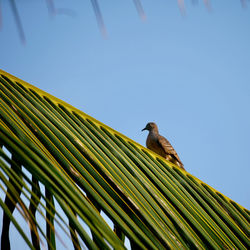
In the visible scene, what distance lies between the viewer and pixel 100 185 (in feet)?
5.38

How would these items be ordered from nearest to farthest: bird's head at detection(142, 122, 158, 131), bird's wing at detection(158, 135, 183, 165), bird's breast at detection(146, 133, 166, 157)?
bird's wing at detection(158, 135, 183, 165), bird's breast at detection(146, 133, 166, 157), bird's head at detection(142, 122, 158, 131)

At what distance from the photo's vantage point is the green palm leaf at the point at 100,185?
114cm

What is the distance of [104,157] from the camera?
2.01 meters

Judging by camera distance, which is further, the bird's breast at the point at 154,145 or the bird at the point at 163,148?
the bird's breast at the point at 154,145

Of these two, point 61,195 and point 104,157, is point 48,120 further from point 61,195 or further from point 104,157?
point 61,195

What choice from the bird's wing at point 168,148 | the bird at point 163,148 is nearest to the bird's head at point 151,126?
the bird at point 163,148

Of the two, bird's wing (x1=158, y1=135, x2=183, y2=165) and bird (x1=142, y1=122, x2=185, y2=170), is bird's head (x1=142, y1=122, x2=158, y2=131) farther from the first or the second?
bird's wing (x1=158, y1=135, x2=183, y2=165)

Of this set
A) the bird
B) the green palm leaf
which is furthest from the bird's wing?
the green palm leaf

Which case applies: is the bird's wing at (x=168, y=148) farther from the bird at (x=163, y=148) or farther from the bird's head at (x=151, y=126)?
the bird's head at (x=151, y=126)

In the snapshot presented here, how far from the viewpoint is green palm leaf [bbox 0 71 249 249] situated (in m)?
1.14

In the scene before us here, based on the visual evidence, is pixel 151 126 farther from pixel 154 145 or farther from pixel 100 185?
pixel 100 185

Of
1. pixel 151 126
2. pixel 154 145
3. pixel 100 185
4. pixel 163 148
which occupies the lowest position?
pixel 100 185

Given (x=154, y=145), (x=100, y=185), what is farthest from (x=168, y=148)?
(x=100, y=185)

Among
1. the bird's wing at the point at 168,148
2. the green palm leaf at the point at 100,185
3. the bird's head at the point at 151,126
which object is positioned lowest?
the green palm leaf at the point at 100,185
